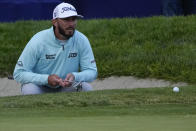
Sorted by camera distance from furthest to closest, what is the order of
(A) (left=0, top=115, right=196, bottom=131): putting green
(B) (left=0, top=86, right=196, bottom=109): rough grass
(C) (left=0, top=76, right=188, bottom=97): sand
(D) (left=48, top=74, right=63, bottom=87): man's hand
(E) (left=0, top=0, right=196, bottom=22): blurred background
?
(E) (left=0, top=0, right=196, bottom=22): blurred background, (C) (left=0, top=76, right=188, bottom=97): sand, (D) (left=48, top=74, right=63, bottom=87): man's hand, (B) (left=0, top=86, right=196, bottom=109): rough grass, (A) (left=0, top=115, right=196, bottom=131): putting green

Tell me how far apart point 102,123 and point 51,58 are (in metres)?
2.95

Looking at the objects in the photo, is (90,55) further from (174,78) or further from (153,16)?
(153,16)

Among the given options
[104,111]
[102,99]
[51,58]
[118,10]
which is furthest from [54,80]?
[118,10]

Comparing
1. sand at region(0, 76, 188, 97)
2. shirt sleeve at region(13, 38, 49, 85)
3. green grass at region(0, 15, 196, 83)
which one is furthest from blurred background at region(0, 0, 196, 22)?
shirt sleeve at region(13, 38, 49, 85)

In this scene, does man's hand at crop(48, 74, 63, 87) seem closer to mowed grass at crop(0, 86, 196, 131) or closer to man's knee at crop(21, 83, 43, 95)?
mowed grass at crop(0, 86, 196, 131)

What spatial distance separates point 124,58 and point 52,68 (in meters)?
4.37

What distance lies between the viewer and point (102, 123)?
6.23 metres

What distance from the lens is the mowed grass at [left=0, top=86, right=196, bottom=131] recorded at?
19.8 ft

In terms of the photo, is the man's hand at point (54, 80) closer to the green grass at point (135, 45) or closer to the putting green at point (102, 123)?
the putting green at point (102, 123)

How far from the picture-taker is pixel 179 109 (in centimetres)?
763

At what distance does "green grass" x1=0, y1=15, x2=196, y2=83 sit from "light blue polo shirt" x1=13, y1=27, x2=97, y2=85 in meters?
3.50

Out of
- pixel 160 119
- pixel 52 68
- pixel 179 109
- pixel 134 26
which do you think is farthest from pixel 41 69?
pixel 134 26

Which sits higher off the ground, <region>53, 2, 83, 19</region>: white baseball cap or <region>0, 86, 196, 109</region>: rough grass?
<region>53, 2, 83, 19</region>: white baseball cap

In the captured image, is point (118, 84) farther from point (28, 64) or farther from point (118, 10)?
point (118, 10)
